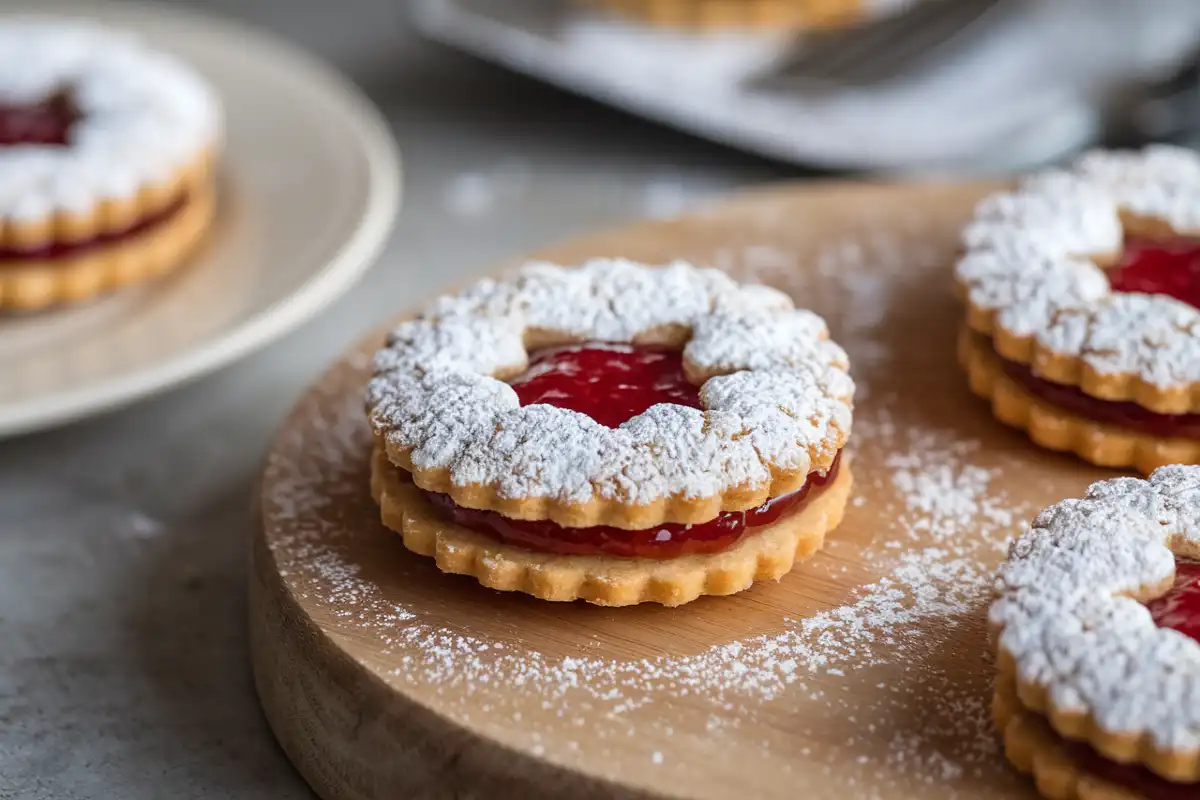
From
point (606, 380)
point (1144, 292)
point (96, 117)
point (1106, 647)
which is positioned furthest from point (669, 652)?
point (96, 117)

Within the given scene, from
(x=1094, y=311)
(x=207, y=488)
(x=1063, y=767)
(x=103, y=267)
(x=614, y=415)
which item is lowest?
(x=207, y=488)

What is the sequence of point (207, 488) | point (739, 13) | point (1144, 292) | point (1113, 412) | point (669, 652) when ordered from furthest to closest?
A: point (739, 13)
point (207, 488)
point (1144, 292)
point (1113, 412)
point (669, 652)

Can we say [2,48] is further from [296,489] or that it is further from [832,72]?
[832,72]

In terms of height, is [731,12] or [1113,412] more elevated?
[731,12]

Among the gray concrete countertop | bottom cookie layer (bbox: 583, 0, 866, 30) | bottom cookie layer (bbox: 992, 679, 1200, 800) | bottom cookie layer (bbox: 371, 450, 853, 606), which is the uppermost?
bottom cookie layer (bbox: 583, 0, 866, 30)

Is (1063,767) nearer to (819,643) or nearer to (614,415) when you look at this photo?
(819,643)

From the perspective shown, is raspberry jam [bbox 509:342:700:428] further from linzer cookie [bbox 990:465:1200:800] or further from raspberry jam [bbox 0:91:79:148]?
raspberry jam [bbox 0:91:79:148]

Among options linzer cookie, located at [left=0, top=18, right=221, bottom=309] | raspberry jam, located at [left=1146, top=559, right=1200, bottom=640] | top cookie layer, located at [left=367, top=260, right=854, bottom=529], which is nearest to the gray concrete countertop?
linzer cookie, located at [left=0, top=18, right=221, bottom=309]
